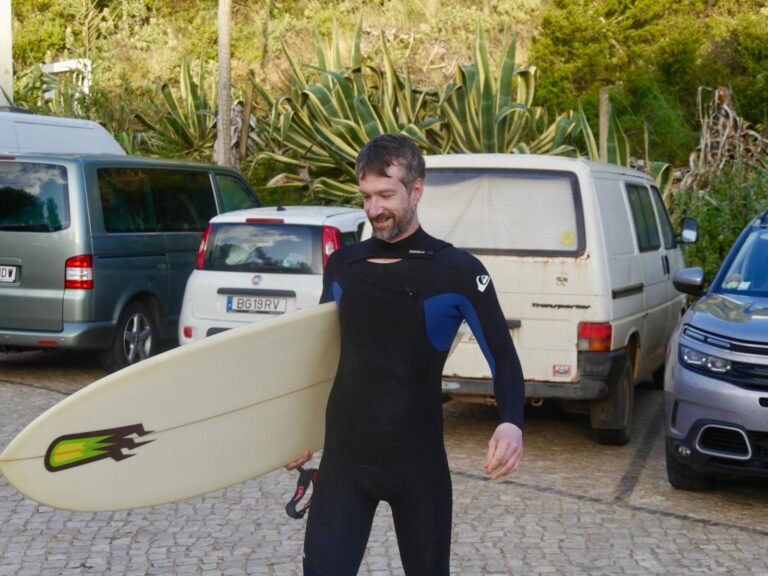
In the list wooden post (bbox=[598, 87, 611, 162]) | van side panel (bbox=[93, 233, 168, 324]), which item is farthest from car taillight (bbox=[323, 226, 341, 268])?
wooden post (bbox=[598, 87, 611, 162])

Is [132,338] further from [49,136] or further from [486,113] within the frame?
[486,113]

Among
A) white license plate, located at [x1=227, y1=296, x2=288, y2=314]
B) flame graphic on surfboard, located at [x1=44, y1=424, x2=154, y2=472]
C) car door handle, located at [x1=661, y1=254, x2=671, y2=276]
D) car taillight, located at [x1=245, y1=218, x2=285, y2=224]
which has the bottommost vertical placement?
white license plate, located at [x1=227, y1=296, x2=288, y2=314]

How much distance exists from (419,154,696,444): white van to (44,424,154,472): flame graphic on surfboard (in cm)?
451

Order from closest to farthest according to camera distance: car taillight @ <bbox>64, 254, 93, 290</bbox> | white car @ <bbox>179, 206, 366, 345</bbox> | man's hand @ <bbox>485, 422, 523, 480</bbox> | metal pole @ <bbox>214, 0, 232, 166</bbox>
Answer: man's hand @ <bbox>485, 422, 523, 480</bbox>
white car @ <bbox>179, 206, 366, 345</bbox>
car taillight @ <bbox>64, 254, 93, 290</bbox>
metal pole @ <bbox>214, 0, 232, 166</bbox>

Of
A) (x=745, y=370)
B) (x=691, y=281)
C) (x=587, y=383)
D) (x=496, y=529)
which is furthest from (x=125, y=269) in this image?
(x=745, y=370)

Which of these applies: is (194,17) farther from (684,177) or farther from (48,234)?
(48,234)

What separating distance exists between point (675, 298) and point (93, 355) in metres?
6.19

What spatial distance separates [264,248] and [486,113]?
28.8 ft

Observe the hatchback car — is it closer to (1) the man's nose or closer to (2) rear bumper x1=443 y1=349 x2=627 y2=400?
(2) rear bumper x1=443 y1=349 x2=627 y2=400

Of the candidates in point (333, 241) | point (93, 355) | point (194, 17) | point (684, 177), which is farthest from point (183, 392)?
point (194, 17)

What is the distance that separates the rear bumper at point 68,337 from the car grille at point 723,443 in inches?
229

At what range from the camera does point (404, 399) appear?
3.54 m

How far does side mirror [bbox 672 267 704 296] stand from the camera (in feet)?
26.0

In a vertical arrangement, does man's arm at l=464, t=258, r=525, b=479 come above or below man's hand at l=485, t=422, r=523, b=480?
above
